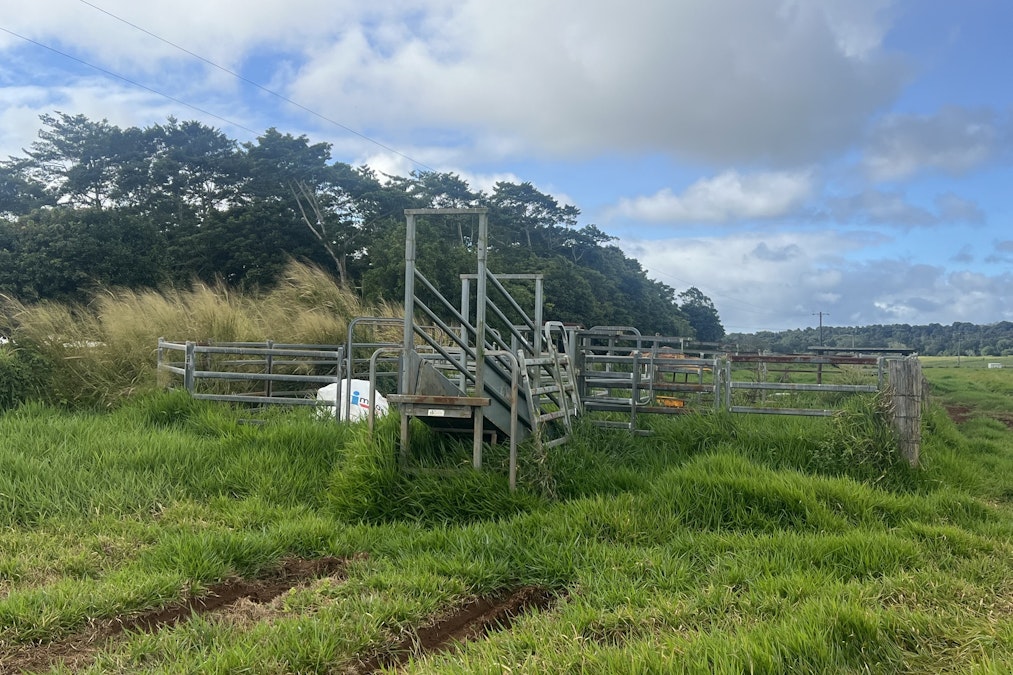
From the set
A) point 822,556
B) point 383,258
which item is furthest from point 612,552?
point 383,258

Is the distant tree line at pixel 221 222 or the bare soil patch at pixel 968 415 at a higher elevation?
the distant tree line at pixel 221 222

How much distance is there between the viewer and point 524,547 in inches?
200

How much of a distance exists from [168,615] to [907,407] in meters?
6.48

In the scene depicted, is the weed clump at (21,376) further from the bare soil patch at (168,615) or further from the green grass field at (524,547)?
the bare soil patch at (168,615)

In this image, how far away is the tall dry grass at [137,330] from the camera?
11227 mm

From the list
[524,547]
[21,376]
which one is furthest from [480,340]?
[21,376]

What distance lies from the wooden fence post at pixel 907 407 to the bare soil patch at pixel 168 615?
209 inches

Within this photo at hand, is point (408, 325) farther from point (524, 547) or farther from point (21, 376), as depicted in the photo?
point (21, 376)

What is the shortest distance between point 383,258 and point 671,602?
24363 millimetres

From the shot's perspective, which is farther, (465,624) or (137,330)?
(137,330)

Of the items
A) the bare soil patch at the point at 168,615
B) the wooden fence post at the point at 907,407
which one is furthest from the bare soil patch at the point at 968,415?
the bare soil patch at the point at 168,615

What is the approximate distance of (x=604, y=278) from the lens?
51.4 meters

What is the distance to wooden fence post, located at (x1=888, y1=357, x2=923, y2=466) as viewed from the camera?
702cm

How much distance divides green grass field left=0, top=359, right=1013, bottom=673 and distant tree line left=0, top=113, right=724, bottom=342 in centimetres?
1818
